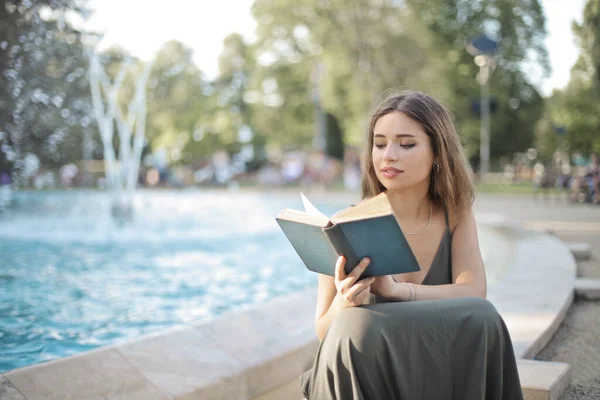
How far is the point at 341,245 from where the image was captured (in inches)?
68.2

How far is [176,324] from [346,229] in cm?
348

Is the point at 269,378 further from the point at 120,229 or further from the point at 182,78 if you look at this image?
the point at 182,78

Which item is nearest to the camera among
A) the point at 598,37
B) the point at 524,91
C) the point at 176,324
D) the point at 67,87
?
the point at 176,324

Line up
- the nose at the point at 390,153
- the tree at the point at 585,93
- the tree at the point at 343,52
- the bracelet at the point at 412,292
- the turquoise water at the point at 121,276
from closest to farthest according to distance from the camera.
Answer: the bracelet at the point at 412,292 < the nose at the point at 390,153 < the turquoise water at the point at 121,276 < the tree at the point at 585,93 < the tree at the point at 343,52

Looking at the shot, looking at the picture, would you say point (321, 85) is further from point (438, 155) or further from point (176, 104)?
point (438, 155)

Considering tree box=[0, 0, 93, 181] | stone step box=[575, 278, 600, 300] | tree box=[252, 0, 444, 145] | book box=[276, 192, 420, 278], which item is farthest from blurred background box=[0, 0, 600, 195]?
book box=[276, 192, 420, 278]

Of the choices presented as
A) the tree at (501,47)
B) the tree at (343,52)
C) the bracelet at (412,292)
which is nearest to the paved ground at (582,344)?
the bracelet at (412,292)

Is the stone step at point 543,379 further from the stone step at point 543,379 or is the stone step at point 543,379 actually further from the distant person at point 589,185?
the distant person at point 589,185

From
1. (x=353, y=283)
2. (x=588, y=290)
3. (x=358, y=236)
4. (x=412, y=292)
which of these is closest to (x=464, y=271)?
(x=412, y=292)

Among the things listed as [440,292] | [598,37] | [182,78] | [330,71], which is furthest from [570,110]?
[182,78]

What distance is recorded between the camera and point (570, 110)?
17656 mm

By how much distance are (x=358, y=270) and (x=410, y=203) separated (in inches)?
21.3

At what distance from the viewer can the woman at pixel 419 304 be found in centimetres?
183

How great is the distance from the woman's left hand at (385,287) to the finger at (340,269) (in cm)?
12
